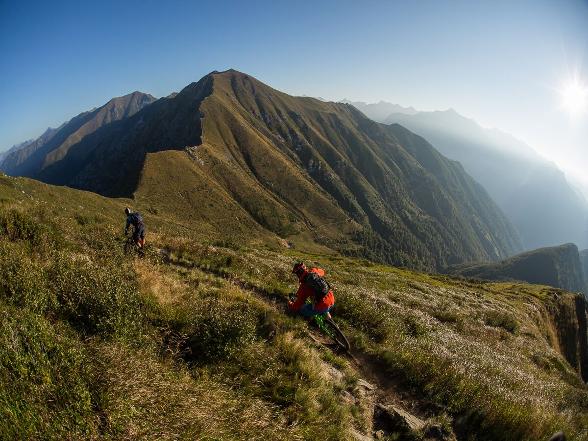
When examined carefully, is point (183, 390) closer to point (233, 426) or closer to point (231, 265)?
point (233, 426)

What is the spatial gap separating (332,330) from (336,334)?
0.28 meters

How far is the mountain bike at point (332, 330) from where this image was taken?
32.8 ft

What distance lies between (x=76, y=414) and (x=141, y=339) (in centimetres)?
228

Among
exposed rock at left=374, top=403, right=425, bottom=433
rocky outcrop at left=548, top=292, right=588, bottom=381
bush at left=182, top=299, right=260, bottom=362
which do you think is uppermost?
bush at left=182, top=299, right=260, bottom=362

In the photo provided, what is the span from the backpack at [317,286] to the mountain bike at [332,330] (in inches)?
19.6

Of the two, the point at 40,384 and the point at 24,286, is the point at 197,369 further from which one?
the point at 24,286

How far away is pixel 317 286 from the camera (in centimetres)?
1027

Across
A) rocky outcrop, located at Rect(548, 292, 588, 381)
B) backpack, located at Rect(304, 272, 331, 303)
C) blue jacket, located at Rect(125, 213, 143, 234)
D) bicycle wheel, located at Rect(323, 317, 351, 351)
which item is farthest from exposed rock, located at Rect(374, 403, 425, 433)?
rocky outcrop, located at Rect(548, 292, 588, 381)

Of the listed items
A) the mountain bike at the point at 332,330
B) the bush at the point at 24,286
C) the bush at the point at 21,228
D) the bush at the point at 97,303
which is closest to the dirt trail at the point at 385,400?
the mountain bike at the point at 332,330

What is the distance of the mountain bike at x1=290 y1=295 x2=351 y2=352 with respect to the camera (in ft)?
32.8

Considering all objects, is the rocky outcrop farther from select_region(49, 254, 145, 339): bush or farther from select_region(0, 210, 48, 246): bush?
select_region(0, 210, 48, 246): bush

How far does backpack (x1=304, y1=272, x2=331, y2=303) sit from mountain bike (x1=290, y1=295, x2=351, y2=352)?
497mm

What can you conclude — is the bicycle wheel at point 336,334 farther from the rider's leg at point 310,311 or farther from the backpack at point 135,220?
the backpack at point 135,220

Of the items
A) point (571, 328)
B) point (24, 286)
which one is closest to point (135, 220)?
point (24, 286)
